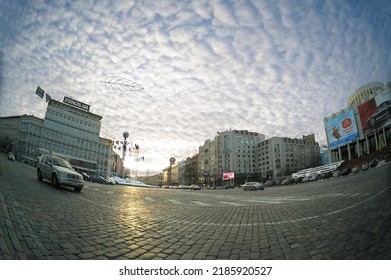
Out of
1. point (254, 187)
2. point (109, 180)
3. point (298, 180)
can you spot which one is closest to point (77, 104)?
point (109, 180)

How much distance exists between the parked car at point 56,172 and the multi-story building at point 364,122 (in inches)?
118

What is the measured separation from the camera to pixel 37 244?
139 cm

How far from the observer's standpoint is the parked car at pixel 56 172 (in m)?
2.06

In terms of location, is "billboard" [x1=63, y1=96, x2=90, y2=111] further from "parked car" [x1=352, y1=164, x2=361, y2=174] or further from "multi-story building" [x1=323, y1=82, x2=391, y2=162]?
"parked car" [x1=352, y1=164, x2=361, y2=174]

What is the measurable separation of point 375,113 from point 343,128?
0.33 m

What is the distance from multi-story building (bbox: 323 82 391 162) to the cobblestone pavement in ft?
0.91

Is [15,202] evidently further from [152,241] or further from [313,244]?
[313,244]

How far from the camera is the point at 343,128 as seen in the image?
203 cm

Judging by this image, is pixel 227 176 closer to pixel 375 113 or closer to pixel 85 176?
pixel 375 113

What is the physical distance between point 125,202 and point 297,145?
243 centimetres

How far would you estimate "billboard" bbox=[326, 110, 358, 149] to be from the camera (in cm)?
203

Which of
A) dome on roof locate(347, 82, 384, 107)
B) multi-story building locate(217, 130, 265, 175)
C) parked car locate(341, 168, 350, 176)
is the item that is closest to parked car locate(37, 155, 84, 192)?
multi-story building locate(217, 130, 265, 175)
